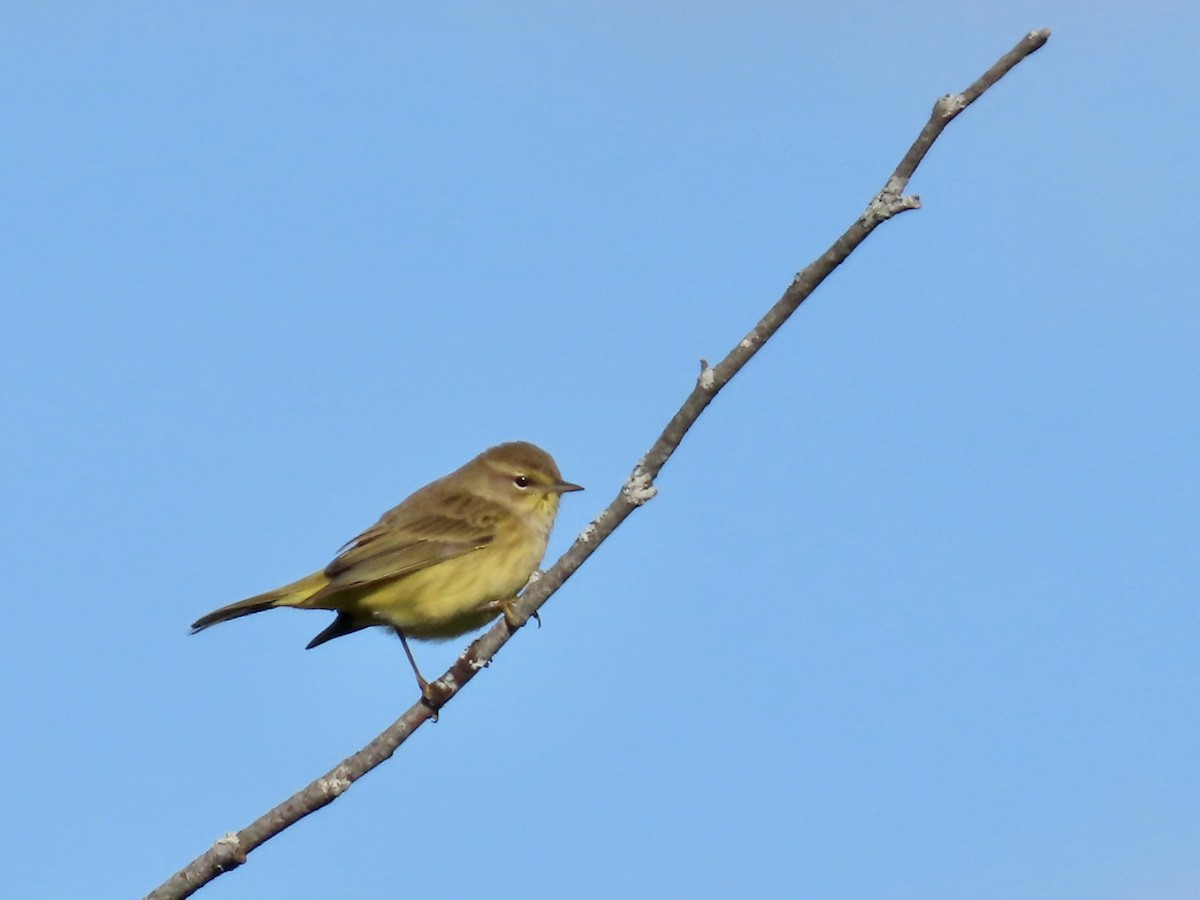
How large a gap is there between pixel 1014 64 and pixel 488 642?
263 cm

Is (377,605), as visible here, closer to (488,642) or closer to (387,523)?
(387,523)

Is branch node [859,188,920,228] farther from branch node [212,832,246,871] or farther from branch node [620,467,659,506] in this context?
branch node [212,832,246,871]

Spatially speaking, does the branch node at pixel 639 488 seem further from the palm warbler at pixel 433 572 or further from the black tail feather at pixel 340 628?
the black tail feather at pixel 340 628

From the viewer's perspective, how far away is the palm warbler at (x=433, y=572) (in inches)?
348

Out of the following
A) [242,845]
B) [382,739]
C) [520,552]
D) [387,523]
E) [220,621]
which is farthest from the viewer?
[387,523]

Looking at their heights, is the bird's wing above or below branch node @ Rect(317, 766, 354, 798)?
above

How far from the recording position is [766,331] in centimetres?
430

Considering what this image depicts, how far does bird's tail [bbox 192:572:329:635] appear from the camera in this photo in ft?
27.9

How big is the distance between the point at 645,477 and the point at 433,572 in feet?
15.3

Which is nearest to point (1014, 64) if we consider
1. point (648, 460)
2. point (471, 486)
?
point (648, 460)

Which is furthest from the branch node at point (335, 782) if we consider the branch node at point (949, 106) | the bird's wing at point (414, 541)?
the bird's wing at point (414, 541)

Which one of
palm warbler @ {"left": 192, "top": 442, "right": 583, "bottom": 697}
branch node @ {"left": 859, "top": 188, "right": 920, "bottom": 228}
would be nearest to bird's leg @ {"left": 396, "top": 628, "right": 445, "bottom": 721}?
palm warbler @ {"left": 192, "top": 442, "right": 583, "bottom": 697}

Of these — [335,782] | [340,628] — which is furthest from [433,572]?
[335,782]

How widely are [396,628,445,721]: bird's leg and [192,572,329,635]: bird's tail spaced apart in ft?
1.95
